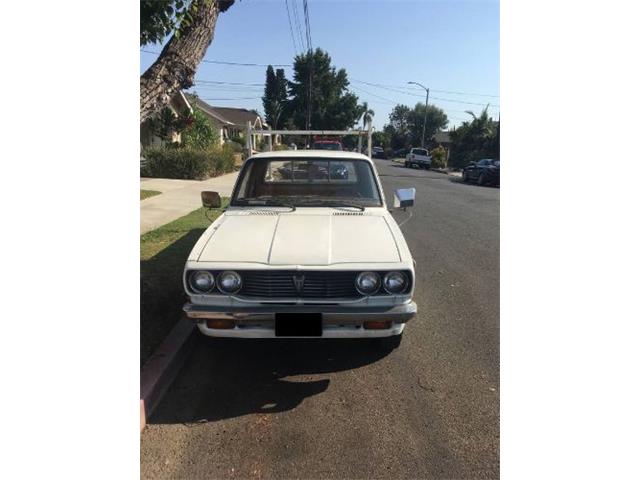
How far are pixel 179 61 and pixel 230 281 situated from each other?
2.01m

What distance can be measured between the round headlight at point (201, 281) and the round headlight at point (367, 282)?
99 cm

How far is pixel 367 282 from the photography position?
3.12 meters

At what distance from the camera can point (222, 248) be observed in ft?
10.8

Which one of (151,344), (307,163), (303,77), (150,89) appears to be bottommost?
(151,344)

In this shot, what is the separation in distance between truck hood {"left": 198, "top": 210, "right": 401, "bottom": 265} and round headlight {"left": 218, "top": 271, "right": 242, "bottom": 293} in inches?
4.0

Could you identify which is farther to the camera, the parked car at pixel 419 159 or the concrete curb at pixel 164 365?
the parked car at pixel 419 159

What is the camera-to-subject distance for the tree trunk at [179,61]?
3688mm

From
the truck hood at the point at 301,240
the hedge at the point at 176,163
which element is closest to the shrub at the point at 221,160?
the hedge at the point at 176,163

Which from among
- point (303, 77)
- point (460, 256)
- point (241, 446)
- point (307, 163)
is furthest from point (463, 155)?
point (241, 446)

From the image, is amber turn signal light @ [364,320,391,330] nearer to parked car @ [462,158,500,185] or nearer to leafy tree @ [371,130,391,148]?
parked car @ [462,158,500,185]

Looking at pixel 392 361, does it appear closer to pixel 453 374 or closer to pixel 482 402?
pixel 453 374

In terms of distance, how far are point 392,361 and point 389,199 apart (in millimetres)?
12826

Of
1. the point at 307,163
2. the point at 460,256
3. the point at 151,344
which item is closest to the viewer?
the point at 151,344

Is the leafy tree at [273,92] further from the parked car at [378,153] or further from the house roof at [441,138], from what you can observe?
the house roof at [441,138]
